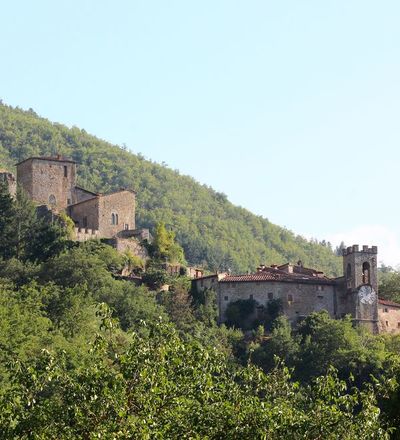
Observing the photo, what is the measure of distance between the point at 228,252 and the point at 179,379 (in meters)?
129

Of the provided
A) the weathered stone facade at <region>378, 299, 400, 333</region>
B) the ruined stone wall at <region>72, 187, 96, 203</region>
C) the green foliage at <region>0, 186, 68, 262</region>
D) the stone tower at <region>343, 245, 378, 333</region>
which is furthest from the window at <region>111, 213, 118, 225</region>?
the weathered stone facade at <region>378, 299, 400, 333</region>

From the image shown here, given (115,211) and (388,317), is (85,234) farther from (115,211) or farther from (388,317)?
(388,317)

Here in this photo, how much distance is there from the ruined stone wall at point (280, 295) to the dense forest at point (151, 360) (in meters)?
1.02

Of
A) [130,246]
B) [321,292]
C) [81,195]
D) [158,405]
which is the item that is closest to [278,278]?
[321,292]

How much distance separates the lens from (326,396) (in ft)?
116

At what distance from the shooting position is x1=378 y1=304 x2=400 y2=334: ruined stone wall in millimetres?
84338

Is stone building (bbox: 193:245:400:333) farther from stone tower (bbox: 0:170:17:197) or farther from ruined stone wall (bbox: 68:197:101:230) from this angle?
stone tower (bbox: 0:170:17:197)

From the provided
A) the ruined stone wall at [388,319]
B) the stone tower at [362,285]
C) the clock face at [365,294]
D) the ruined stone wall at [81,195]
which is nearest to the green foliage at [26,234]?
the ruined stone wall at [81,195]

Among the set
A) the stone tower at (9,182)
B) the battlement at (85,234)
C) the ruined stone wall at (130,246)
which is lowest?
the ruined stone wall at (130,246)

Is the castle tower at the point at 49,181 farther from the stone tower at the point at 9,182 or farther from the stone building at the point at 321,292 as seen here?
the stone building at the point at 321,292

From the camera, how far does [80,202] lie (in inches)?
3541

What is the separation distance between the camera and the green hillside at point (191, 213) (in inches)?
6442

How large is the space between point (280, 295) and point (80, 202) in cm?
1672

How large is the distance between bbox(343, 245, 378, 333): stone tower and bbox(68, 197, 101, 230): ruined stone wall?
17.3 metres
